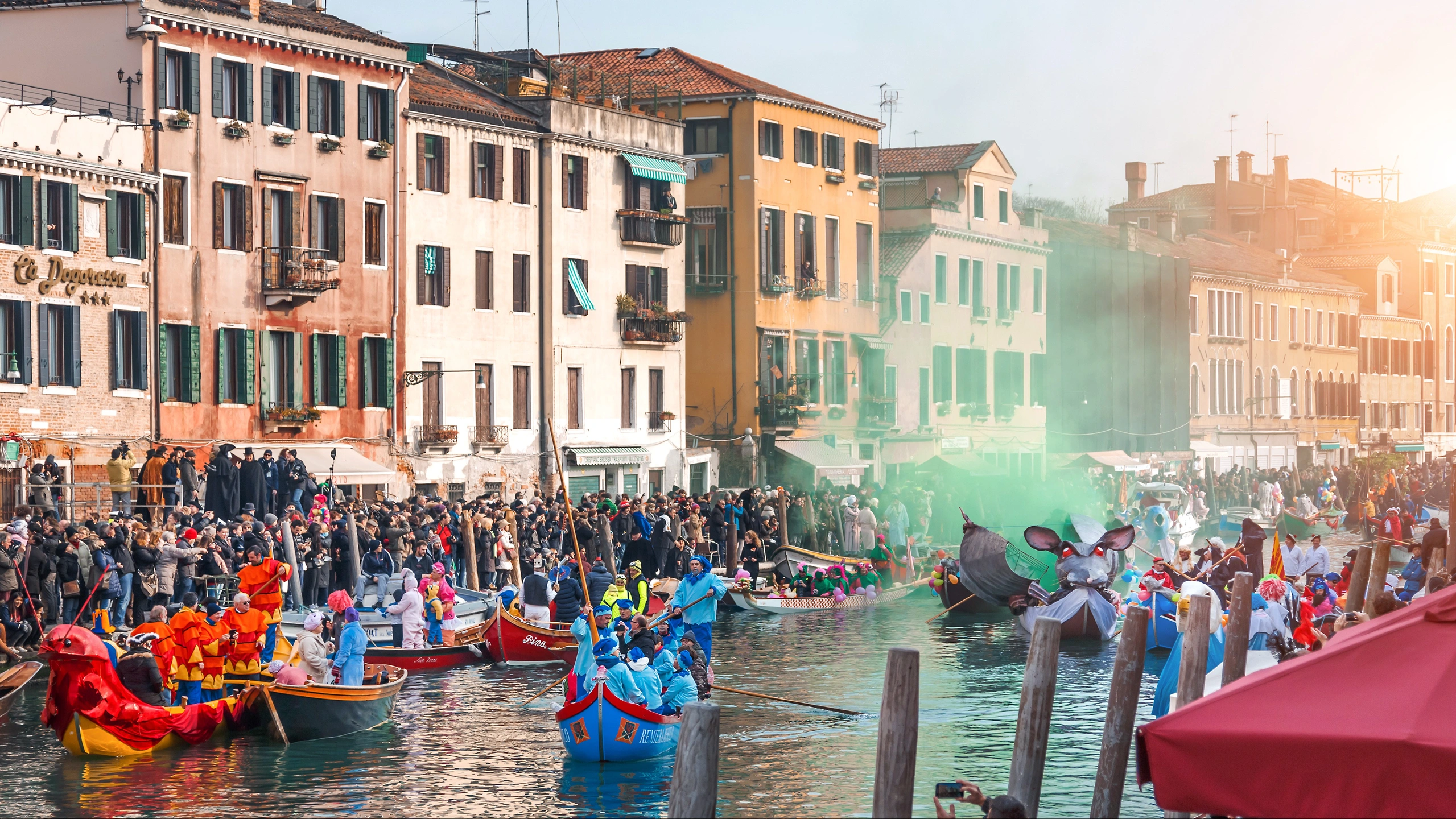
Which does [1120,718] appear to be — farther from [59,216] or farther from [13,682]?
[59,216]

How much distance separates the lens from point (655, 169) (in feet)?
151

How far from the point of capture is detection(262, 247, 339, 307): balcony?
36.6m

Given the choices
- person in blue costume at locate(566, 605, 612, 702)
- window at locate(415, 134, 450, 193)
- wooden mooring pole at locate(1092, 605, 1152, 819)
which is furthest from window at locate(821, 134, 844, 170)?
wooden mooring pole at locate(1092, 605, 1152, 819)

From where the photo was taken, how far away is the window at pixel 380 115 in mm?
38688

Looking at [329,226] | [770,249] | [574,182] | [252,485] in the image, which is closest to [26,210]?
[252,485]

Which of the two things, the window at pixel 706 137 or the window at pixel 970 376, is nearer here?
the window at pixel 706 137

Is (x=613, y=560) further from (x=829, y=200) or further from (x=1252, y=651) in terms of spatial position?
(x=829, y=200)

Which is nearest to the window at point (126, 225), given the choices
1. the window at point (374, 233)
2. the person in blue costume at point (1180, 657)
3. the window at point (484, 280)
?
the window at point (374, 233)

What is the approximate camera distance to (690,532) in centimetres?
3681

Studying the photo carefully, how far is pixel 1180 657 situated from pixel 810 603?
19708 mm

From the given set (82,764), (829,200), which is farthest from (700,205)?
(82,764)

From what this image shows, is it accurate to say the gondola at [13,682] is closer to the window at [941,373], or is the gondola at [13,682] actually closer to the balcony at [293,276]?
the balcony at [293,276]

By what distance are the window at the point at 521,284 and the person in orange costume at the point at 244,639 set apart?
21802mm

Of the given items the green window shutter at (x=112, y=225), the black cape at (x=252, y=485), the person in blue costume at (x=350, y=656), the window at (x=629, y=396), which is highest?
the green window shutter at (x=112, y=225)
